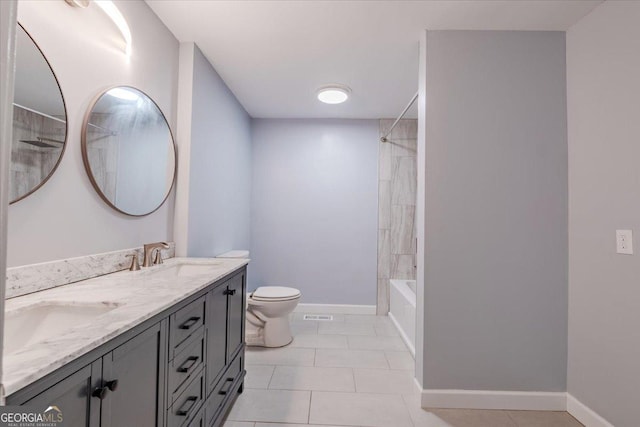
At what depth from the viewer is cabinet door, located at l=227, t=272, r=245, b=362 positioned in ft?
6.12

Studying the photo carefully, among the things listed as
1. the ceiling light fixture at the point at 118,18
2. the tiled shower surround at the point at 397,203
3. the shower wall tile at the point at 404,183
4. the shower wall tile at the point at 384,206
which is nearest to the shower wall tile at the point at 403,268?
the tiled shower surround at the point at 397,203

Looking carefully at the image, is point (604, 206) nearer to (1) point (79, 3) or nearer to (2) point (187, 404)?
(2) point (187, 404)

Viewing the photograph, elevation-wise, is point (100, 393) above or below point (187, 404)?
above

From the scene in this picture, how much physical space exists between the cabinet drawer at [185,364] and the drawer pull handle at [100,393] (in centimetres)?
36

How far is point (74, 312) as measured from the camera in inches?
44.3

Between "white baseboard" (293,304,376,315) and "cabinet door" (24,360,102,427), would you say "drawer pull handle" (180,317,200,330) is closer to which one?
"cabinet door" (24,360,102,427)

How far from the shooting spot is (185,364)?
131cm

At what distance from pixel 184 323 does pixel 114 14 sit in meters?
1.55

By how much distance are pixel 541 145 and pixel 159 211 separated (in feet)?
8.06

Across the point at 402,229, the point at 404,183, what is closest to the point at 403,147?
the point at 404,183

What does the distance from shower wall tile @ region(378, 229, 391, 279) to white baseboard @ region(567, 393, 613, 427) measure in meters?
2.18

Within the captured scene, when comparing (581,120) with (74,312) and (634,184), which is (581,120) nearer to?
(634,184)

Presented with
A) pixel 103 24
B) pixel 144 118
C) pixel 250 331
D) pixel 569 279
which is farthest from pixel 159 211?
pixel 569 279

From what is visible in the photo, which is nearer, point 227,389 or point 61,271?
point 61,271
